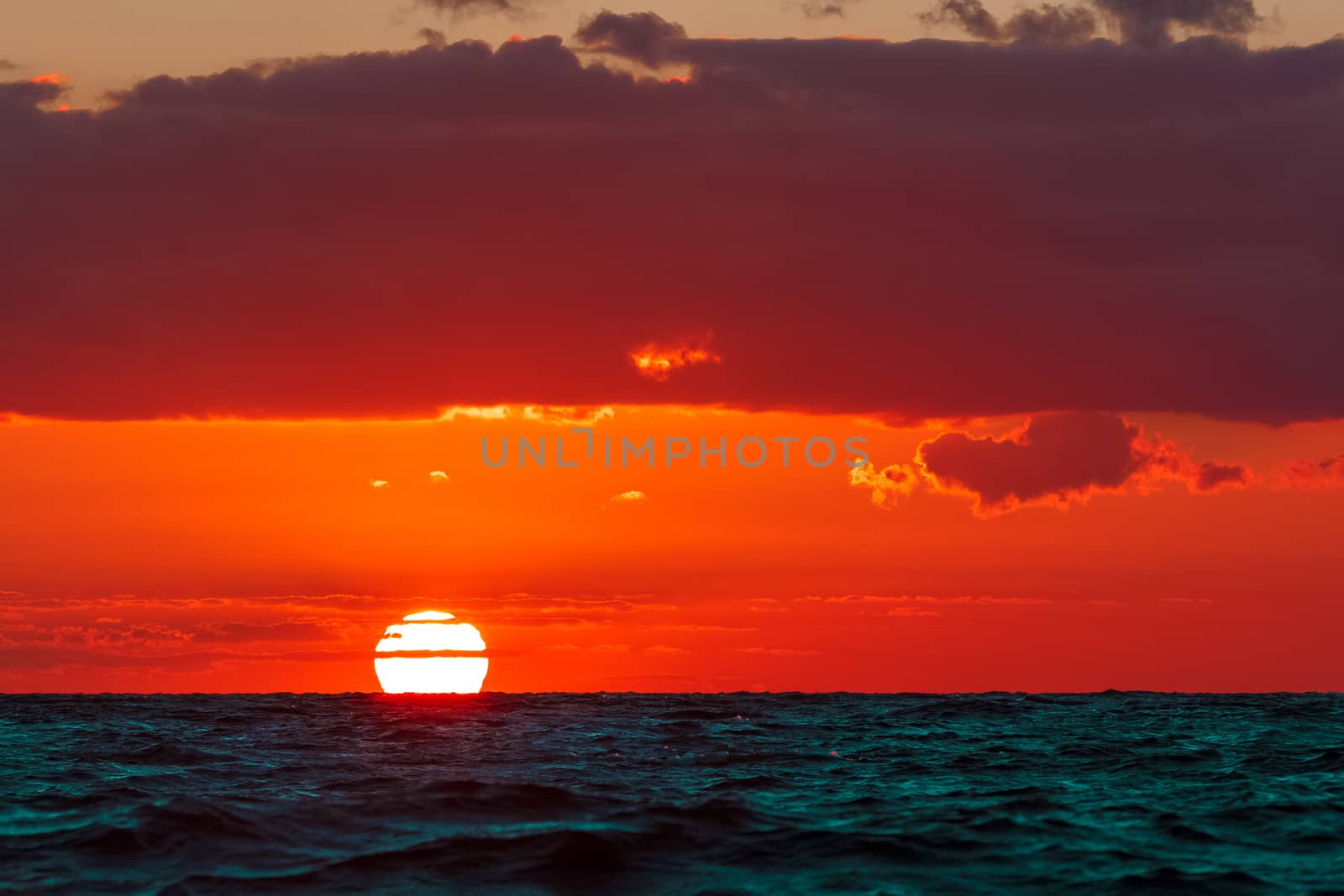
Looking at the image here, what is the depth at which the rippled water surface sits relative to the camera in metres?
27.2

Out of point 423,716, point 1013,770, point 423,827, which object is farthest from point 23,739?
point 1013,770

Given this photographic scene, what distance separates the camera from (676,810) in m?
34.4

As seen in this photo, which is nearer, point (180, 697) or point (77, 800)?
point (77, 800)

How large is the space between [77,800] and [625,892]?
18.2 metres

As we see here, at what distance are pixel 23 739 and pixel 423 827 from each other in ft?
122

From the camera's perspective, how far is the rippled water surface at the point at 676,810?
27.2m

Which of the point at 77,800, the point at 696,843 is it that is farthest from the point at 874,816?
the point at 77,800

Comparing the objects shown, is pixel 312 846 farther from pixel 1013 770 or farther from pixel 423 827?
Result: pixel 1013 770

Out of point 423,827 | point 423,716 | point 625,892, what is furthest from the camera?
point 423,716

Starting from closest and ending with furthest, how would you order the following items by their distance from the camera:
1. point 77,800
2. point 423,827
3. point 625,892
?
point 625,892, point 423,827, point 77,800

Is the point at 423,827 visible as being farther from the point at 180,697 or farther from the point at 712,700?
the point at 180,697

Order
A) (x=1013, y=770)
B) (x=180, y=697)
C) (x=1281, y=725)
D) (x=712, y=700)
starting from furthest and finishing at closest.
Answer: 1. (x=180, y=697)
2. (x=712, y=700)
3. (x=1281, y=725)
4. (x=1013, y=770)

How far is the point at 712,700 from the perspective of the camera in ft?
322

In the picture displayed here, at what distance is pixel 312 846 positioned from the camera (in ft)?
99.1
